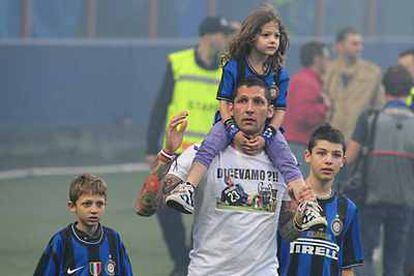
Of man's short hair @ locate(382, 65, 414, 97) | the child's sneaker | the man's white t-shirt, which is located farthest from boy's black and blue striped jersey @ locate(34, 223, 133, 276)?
man's short hair @ locate(382, 65, 414, 97)

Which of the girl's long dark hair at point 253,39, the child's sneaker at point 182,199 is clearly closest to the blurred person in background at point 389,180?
the girl's long dark hair at point 253,39

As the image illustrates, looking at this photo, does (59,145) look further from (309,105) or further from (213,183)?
(213,183)

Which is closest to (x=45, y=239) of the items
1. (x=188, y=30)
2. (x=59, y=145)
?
(x=59, y=145)

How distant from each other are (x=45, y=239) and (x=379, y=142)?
12.6 ft

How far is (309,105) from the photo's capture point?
14672 mm

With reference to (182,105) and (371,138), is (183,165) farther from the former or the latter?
(182,105)

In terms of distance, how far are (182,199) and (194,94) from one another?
216 inches

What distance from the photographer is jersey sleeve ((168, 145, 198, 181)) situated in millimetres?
7551

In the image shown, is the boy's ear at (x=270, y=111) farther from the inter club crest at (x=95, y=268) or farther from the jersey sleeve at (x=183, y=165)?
the inter club crest at (x=95, y=268)

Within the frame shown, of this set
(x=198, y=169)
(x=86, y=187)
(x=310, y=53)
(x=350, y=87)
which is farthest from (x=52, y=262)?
(x=350, y=87)

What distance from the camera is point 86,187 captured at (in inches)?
320

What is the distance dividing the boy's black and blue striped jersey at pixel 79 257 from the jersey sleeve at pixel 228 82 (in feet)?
2.97

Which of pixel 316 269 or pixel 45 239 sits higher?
pixel 316 269

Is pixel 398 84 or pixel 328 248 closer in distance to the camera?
pixel 328 248
